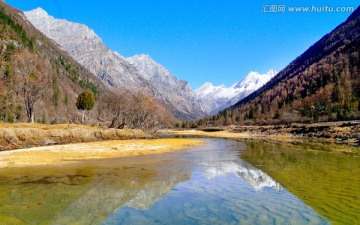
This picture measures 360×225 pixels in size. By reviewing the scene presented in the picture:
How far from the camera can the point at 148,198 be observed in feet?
49.1

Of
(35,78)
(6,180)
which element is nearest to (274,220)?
(6,180)

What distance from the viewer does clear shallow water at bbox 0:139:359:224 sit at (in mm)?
11453

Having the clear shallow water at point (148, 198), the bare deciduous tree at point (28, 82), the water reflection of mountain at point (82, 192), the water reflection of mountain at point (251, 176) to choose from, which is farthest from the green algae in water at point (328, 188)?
the bare deciduous tree at point (28, 82)

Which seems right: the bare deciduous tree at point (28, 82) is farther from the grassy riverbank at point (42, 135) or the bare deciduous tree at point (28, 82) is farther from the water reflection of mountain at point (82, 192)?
the water reflection of mountain at point (82, 192)

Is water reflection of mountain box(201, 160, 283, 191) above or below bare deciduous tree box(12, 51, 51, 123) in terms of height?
below

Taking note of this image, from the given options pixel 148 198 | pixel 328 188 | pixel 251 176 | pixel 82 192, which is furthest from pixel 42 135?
pixel 328 188

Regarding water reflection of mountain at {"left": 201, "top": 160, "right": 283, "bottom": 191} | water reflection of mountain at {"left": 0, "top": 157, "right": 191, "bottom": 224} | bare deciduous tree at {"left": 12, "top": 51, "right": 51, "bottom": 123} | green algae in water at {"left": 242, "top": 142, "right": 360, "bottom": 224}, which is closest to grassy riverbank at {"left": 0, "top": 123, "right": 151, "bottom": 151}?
bare deciduous tree at {"left": 12, "top": 51, "right": 51, "bottom": 123}

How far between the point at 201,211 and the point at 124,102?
90.6 m

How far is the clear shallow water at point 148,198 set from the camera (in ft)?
37.6

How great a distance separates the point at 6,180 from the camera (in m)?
18.6

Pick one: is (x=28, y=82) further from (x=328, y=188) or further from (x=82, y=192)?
(x=328, y=188)

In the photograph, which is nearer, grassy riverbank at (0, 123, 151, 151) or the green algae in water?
the green algae in water

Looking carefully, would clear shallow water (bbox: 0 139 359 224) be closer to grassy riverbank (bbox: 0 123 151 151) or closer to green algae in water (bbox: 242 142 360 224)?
A: green algae in water (bbox: 242 142 360 224)

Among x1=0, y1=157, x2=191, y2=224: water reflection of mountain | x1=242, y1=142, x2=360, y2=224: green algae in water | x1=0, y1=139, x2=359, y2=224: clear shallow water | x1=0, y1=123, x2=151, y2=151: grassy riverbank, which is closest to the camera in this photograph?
x1=0, y1=139, x2=359, y2=224: clear shallow water
